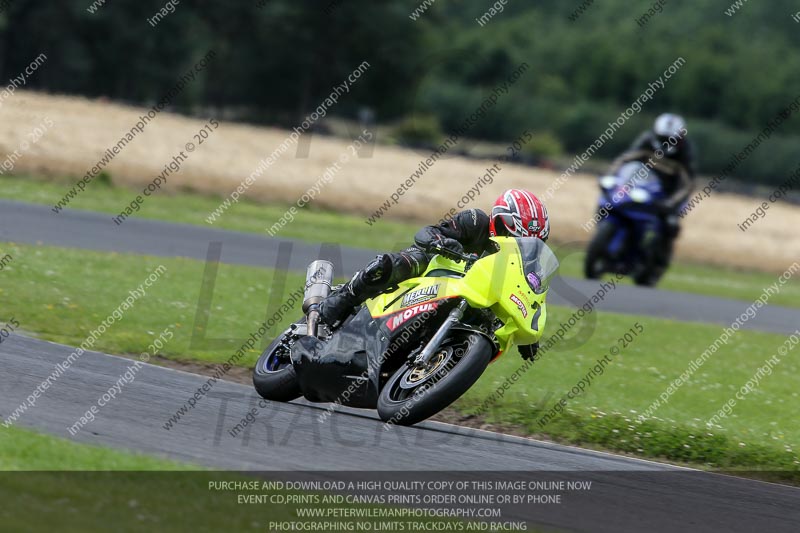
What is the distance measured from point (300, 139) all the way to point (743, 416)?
26.6m

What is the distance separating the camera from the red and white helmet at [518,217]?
789 centimetres

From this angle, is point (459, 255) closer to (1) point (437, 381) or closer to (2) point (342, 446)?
(1) point (437, 381)

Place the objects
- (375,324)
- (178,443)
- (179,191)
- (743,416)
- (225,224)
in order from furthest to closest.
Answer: (179,191), (225,224), (743,416), (375,324), (178,443)

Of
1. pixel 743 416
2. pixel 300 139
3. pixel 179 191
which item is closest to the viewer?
pixel 743 416

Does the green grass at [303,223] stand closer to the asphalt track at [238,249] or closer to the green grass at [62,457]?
the asphalt track at [238,249]

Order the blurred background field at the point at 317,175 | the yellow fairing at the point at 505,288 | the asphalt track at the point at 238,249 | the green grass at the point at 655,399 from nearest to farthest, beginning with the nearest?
the yellow fairing at the point at 505,288 → the green grass at the point at 655,399 → the asphalt track at the point at 238,249 → the blurred background field at the point at 317,175

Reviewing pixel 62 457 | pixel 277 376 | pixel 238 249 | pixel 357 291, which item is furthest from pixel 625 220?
pixel 62 457

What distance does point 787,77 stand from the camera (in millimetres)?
71500

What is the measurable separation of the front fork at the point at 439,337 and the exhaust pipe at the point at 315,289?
1027 mm

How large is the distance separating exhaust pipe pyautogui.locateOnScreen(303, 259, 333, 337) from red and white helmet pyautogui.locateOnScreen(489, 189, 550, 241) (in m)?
1.27

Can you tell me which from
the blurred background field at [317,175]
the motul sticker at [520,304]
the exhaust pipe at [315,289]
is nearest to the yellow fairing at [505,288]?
the motul sticker at [520,304]
